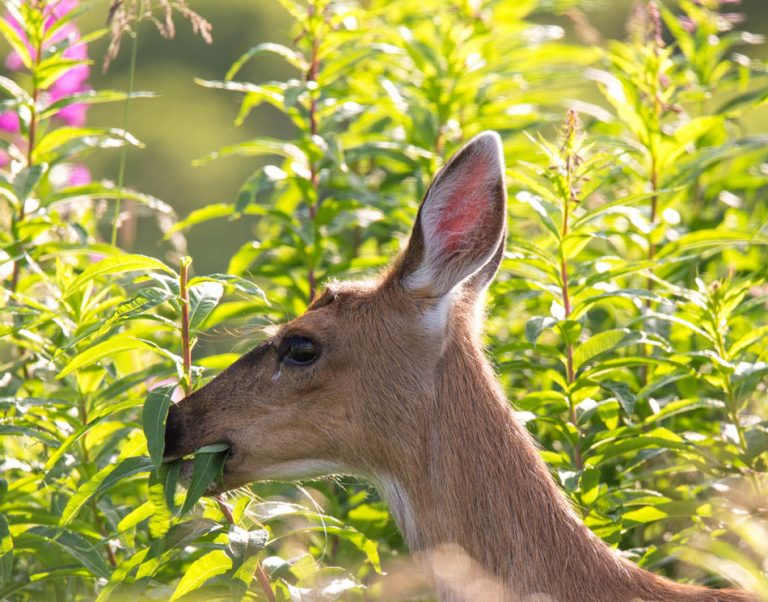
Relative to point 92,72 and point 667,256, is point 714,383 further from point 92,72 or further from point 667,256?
point 92,72

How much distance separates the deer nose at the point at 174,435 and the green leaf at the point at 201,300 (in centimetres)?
30

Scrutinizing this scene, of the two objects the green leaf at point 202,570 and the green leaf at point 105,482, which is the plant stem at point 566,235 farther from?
the green leaf at point 105,482

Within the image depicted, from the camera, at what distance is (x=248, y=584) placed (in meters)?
3.51

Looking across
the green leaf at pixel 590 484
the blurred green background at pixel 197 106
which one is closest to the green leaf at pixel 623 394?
the green leaf at pixel 590 484

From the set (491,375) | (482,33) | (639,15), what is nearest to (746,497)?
(491,375)

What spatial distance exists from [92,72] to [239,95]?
5.03 ft

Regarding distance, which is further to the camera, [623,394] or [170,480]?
[623,394]

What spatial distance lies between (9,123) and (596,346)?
3132mm

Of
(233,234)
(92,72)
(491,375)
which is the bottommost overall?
(233,234)

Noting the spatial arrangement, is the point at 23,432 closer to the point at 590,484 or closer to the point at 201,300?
the point at 201,300

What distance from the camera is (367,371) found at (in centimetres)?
388

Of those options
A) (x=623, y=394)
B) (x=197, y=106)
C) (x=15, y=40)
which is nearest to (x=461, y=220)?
(x=623, y=394)

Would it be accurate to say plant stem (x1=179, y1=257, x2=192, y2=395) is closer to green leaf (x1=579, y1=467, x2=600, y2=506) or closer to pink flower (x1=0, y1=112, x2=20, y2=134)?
green leaf (x1=579, y1=467, x2=600, y2=506)

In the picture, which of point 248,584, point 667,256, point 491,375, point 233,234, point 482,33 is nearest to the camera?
point 248,584
